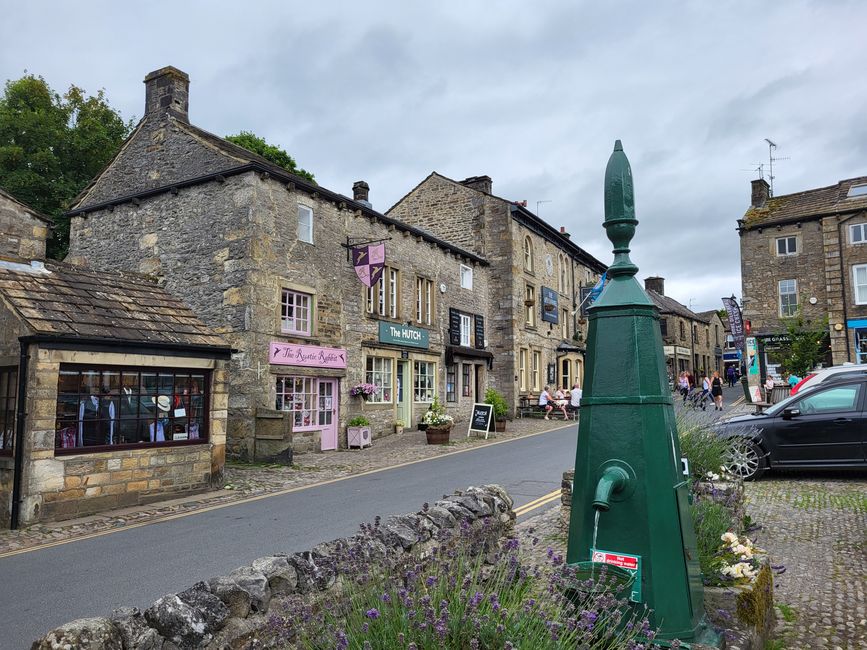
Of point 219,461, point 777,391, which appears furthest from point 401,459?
point 777,391

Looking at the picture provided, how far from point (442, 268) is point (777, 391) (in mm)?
12187

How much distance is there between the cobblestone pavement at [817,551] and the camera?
445 cm

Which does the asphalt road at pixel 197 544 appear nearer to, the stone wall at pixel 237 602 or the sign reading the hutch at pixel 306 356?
the stone wall at pixel 237 602

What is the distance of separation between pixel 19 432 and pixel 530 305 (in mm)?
22757

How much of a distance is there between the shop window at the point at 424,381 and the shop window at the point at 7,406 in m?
13.1

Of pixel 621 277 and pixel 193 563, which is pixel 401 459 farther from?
pixel 621 277

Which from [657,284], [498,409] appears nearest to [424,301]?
[498,409]

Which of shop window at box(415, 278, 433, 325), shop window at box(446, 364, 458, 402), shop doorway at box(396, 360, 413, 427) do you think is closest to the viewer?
shop doorway at box(396, 360, 413, 427)

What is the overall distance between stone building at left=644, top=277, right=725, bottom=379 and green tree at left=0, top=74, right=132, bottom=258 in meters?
34.9

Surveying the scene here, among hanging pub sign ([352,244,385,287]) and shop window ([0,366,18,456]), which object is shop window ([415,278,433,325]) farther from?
shop window ([0,366,18,456])

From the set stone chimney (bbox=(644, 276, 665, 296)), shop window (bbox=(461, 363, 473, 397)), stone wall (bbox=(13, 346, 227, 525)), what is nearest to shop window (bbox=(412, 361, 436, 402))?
shop window (bbox=(461, 363, 473, 397))

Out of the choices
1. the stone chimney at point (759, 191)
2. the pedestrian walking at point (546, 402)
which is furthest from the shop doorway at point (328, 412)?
the stone chimney at point (759, 191)

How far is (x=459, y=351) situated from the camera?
23.8m

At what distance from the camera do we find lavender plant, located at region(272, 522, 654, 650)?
244 centimetres
